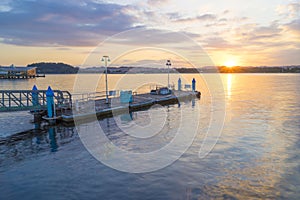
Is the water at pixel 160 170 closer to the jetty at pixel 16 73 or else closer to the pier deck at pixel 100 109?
the pier deck at pixel 100 109

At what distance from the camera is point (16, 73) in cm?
14375

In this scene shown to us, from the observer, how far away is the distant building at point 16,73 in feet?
445

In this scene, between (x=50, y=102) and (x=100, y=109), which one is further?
(x=100, y=109)

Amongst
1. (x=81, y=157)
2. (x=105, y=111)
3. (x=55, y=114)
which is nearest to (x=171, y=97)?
(x=105, y=111)

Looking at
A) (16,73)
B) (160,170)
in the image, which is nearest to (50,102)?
(160,170)

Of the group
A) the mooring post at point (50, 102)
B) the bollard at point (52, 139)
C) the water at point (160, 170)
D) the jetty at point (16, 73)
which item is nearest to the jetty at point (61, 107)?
the mooring post at point (50, 102)

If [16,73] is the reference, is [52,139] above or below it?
below

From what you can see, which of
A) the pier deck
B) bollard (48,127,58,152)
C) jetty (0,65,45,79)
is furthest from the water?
jetty (0,65,45,79)

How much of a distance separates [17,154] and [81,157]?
135 inches

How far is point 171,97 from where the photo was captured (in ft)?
112

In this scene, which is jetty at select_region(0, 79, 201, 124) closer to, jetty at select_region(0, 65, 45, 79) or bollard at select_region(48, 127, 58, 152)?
bollard at select_region(48, 127, 58, 152)

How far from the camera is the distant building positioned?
13575cm

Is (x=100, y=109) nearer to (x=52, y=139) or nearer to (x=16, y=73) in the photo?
(x=52, y=139)

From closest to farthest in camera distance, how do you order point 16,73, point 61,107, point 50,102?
point 50,102
point 61,107
point 16,73
